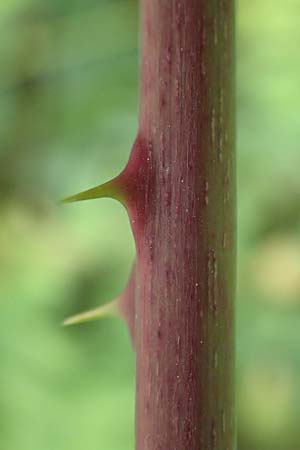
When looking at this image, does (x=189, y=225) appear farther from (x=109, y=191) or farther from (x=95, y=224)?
(x=95, y=224)

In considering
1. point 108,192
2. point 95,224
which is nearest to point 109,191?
point 108,192

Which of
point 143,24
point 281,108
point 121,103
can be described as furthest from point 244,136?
point 143,24

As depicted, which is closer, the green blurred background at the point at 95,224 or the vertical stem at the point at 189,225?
the vertical stem at the point at 189,225

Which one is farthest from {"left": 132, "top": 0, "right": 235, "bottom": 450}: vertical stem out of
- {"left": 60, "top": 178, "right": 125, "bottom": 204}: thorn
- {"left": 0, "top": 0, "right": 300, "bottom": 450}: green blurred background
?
{"left": 0, "top": 0, "right": 300, "bottom": 450}: green blurred background

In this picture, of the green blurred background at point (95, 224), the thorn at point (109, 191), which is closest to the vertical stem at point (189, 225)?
the thorn at point (109, 191)

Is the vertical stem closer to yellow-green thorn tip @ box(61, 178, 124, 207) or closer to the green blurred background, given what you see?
yellow-green thorn tip @ box(61, 178, 124, 207)

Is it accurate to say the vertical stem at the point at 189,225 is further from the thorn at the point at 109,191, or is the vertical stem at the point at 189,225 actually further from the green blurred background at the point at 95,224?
the green blurred background at the point at 95,224
